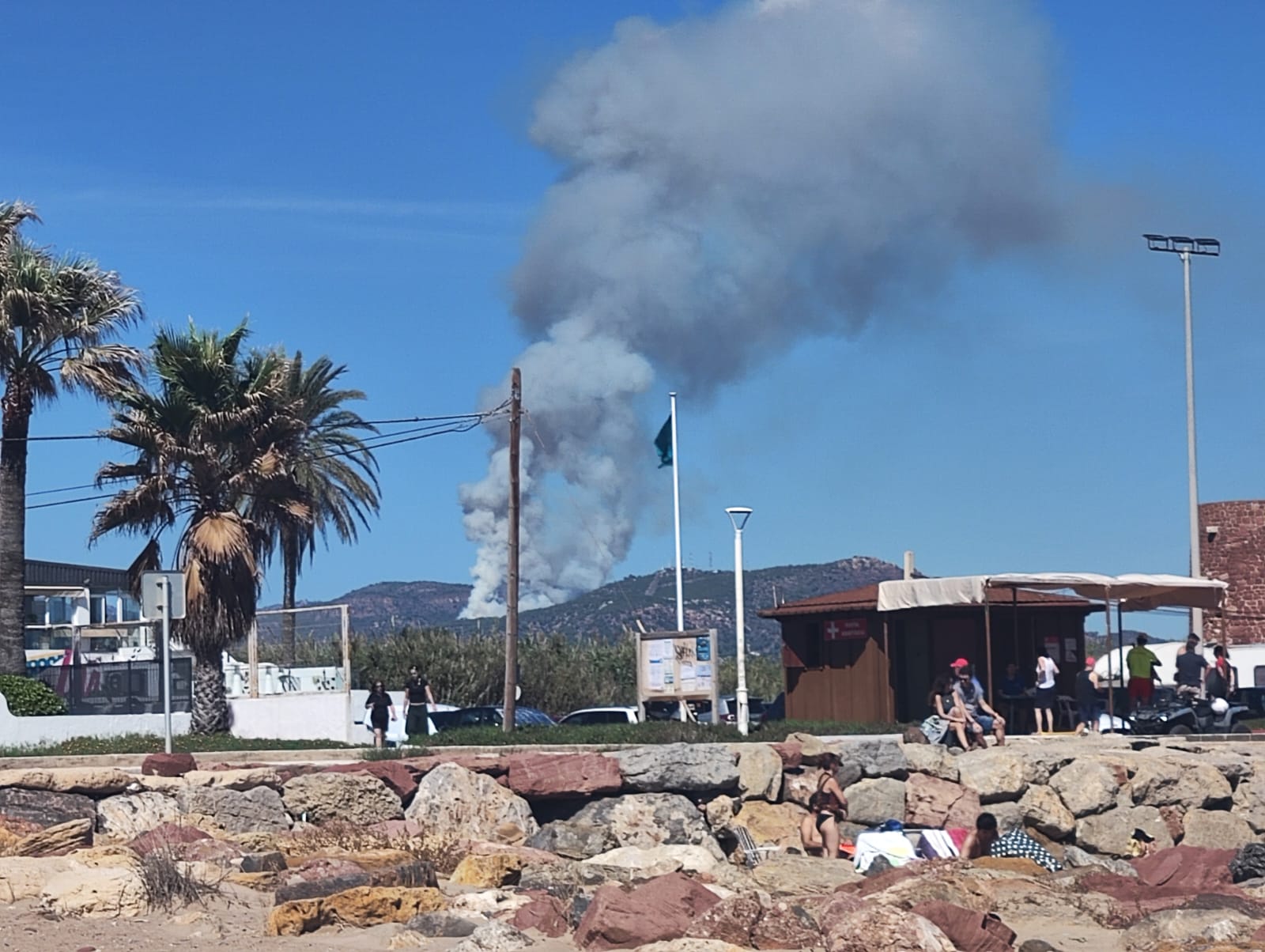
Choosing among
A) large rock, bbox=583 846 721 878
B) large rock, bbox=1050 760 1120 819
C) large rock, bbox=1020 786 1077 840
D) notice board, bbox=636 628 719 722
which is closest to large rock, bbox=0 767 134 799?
large rock, bbox=583 846 721 878

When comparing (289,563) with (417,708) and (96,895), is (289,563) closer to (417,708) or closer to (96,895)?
(417,708)

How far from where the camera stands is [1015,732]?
2727cm

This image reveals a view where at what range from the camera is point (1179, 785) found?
2248 centimetres

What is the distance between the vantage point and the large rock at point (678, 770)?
67.7 feet

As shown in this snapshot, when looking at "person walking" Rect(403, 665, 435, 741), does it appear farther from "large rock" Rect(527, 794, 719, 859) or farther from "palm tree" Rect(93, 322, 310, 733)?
"large rock" Rect(527, 794, 719, 859)

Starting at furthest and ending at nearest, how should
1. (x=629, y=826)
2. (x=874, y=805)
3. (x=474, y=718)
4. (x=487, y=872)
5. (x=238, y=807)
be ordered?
(x=474, y=718) < (x=874, y=805) < (x=629, y=826) < (x=238, y=807) < (x=487, y=872)

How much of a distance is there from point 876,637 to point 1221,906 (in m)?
14.9

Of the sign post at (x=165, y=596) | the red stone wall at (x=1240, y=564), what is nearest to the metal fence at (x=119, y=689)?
the sign post at (x=165, y=596)

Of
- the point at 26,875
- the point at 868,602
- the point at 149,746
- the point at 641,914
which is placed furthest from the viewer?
the point at 868,602

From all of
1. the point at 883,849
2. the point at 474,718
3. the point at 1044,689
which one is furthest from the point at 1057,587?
the point at 474,718

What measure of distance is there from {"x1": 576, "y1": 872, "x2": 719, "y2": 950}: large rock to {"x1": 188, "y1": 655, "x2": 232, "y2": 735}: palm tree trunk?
1891 centimetres

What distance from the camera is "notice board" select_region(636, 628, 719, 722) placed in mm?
27266

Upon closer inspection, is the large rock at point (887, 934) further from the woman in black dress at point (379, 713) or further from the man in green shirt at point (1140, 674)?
the woman in black dress at point (379, 713)

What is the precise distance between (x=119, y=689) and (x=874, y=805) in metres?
14.7
